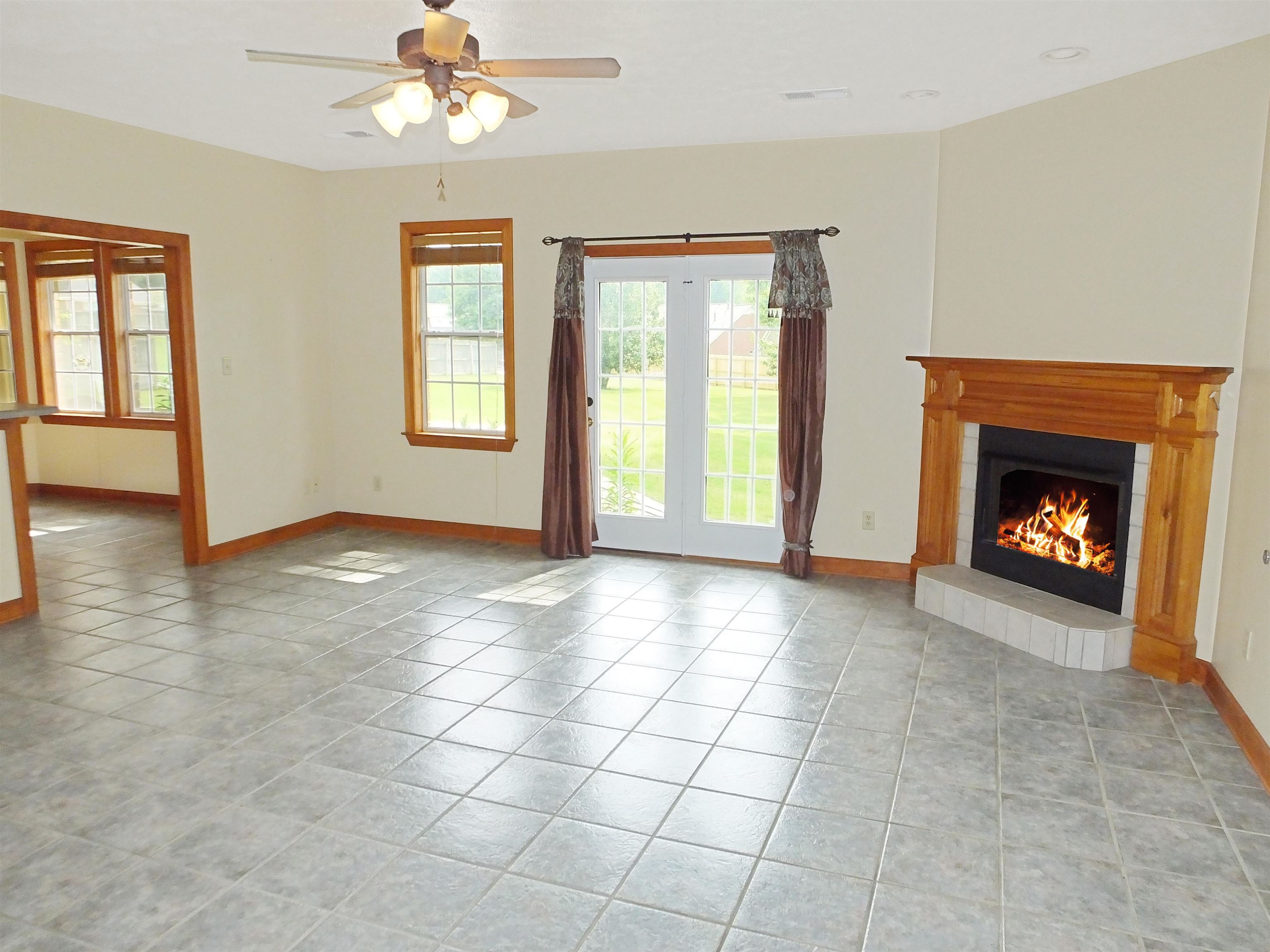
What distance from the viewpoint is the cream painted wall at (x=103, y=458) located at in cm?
778

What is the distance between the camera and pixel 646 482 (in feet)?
20.5

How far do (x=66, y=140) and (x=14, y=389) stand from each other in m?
4.01

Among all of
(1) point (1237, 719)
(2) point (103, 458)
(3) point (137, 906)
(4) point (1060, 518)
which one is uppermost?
(4) point (1060, 518)

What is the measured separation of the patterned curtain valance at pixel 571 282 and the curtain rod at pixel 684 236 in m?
0.10

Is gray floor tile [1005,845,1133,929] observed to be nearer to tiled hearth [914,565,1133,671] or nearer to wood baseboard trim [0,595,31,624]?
tiled hearth [914,565,1133,671]

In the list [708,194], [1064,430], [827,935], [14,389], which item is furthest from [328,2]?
[14,389]

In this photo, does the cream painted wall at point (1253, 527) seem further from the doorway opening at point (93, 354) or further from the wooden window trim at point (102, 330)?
the wooden window trim at point (102, 330)

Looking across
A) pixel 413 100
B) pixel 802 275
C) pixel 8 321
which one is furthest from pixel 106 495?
pixel 413 100

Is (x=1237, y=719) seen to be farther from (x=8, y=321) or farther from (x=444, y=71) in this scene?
(x=8, y=321)

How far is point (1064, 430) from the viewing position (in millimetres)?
4531

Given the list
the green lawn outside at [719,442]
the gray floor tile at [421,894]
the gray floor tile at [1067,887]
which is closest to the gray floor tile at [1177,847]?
the gray floor tile at [1067,887]

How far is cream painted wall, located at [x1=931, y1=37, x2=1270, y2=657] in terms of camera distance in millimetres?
3826

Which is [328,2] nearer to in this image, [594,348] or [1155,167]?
[594,348]

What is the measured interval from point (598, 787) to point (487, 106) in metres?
2.35
